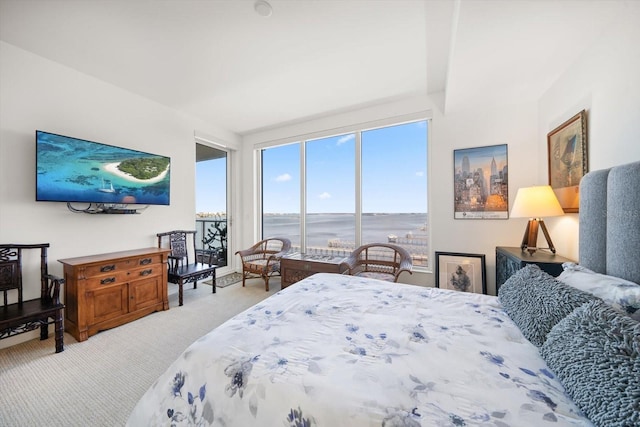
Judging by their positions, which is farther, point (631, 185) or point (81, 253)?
point (81, 253)

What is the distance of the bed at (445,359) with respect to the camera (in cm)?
70

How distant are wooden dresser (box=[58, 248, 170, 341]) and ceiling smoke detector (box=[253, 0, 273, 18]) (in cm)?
281

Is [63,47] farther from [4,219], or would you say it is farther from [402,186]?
[402,186]

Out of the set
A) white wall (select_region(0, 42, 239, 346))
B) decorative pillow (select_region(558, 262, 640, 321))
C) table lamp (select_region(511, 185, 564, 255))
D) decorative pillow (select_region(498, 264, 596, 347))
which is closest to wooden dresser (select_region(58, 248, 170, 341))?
white wall (select_region(0, 42, 239, 346))

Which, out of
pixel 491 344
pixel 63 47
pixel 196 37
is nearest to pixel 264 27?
pixel 196 37

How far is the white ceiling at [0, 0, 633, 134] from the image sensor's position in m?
1.72

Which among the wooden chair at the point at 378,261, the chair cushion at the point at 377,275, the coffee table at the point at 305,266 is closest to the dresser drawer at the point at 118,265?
the coffee table at the point at 305,266

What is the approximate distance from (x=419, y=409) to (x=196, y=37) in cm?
298

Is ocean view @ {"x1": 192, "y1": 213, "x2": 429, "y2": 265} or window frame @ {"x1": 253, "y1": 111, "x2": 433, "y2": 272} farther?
ocean view @ {"x1": 192, "y1": 213, "x2": 429, "y2": 265}

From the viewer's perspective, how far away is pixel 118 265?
2664mm

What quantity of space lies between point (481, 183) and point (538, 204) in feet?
3.10

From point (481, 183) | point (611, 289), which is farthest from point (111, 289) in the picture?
point (481, 183)

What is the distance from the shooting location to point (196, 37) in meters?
2.18

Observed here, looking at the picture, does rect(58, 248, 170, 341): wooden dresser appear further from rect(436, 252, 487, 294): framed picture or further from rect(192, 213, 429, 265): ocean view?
rect(436, 252, 487, 294): framed picture
